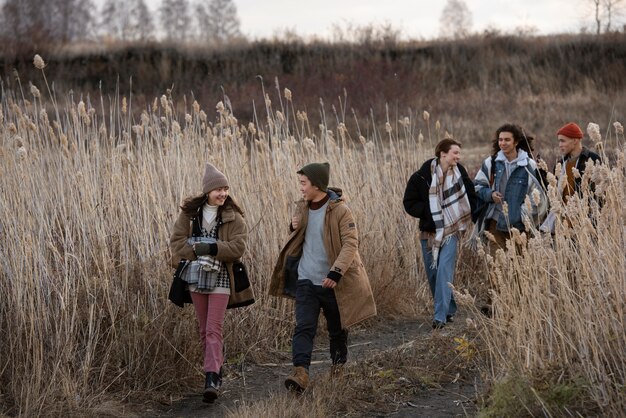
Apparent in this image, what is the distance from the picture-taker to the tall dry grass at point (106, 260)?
238 inches

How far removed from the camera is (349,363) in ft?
22.8

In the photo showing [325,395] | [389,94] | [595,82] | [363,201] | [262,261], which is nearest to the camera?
[325,395]

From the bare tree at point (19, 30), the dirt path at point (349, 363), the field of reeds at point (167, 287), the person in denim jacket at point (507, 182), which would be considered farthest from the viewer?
the bare tree at point (19, 30)

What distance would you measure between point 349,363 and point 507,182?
2.11 m

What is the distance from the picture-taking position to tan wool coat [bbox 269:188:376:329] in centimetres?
616

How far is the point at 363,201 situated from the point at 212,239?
339cm

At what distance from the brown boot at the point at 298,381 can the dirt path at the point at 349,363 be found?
9.5 inches

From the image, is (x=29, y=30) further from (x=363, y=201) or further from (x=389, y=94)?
(x=363, y=201)

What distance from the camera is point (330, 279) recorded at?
19.9 ft

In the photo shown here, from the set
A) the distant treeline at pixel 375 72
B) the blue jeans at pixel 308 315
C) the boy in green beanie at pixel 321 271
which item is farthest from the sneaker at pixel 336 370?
the distant treeline at pixel 375 72

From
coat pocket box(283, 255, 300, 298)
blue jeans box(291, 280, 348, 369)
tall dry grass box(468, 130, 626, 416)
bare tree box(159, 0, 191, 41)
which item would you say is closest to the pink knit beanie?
coat pocket box(283, 255, 300, 298)

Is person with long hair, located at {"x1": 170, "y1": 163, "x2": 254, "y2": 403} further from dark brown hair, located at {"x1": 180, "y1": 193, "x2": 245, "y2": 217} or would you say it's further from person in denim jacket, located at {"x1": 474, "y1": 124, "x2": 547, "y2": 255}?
person in denim jacket, located at {"x1": 474, "y1": 124, "x2": 547, "y2": 255}

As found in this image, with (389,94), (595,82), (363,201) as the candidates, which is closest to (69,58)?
(389,94)

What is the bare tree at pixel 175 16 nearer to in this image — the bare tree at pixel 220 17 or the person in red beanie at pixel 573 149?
the bare tree at pixel 220 17
